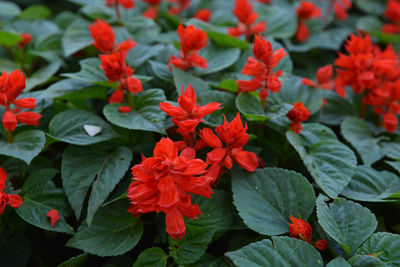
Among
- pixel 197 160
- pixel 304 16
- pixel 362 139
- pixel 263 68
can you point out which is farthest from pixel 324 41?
pixel 197 160

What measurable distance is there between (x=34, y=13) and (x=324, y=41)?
1.55m

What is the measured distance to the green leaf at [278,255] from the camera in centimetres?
93

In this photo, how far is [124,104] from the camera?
134cm

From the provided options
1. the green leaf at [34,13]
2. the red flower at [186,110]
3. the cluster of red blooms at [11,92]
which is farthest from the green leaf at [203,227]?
the green leaf at [34,13]

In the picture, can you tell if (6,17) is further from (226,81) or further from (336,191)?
(336,191)

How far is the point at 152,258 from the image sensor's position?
3.56ft

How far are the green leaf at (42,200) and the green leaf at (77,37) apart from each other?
65 centimetres

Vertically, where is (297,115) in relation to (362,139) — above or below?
above

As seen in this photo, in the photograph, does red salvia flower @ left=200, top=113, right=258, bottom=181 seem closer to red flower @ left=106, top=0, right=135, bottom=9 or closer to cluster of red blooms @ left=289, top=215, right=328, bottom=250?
cluster of red blooms @ left=289, top=215, right=328, bottom=250

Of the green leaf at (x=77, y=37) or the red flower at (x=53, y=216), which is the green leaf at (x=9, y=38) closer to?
the green leaf at (x=77, y=37)

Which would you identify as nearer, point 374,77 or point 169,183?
point 169,183

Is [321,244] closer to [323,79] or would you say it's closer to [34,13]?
[323,79]

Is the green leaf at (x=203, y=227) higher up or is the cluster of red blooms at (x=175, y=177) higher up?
the cluster of red blooms at (x=175, y=177)

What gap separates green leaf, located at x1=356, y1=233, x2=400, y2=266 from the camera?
3.21ft
